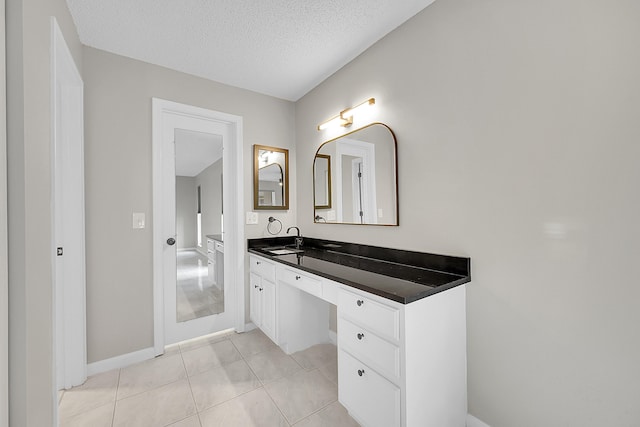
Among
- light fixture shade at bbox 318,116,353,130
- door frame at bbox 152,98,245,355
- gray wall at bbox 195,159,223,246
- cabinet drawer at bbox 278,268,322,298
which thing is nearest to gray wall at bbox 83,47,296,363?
door frame at bbox 152,98,245,355

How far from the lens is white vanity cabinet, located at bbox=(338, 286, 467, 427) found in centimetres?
117

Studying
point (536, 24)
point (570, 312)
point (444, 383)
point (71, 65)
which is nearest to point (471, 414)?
point (444, 383)

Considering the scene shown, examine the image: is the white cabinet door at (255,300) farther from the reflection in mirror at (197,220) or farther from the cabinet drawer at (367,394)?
the cabinet drawer at (367,394)

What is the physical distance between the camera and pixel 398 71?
1.81 m

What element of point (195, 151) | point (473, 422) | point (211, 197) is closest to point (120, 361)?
point (211, 197)

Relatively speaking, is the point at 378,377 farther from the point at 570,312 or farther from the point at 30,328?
the point at 30,328

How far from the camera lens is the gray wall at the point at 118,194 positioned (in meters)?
1.99

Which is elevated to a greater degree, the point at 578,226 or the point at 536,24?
the point at 536,24

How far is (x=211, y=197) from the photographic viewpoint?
2621mm

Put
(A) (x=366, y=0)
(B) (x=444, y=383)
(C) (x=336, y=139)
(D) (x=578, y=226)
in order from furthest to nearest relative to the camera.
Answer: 1. (C) (x=336, y=139)
2. (A) (x=366, y=0)
3. (B) (x=444, y=383)
4. (D) (x=578, y=226)

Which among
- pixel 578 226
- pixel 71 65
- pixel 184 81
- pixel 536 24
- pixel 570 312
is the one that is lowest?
pixel 570 312

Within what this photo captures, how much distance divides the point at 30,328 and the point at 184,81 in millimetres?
2137

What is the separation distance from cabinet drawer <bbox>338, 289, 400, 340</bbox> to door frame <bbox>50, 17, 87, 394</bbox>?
189cm

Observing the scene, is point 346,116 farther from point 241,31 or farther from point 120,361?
point 120,361
